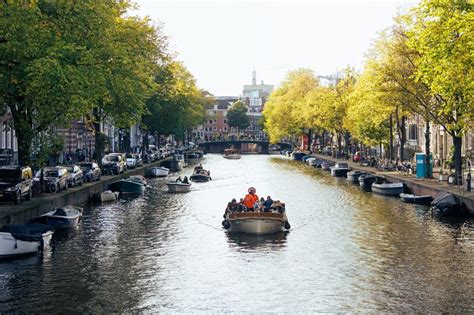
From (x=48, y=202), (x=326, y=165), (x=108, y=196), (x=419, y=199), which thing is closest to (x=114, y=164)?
(x=108, y=196)

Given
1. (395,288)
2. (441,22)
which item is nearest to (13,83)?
(395,288)

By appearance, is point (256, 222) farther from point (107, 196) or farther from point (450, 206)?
point (107, 196)

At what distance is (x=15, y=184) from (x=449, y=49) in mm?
24950

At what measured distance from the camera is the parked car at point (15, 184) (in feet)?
121

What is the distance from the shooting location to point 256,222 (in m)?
35.4

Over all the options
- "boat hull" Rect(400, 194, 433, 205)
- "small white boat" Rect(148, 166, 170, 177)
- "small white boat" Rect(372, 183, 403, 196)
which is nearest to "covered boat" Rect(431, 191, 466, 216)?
"boat hull" Rect(400, 194, 433, 205)

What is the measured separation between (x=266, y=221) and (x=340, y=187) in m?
32.2

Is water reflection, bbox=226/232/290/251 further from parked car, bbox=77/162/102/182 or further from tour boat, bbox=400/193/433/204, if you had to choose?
parked car, bbox=77/162/102/182

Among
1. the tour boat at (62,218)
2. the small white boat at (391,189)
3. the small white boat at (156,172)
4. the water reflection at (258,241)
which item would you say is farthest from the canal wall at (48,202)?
the small white boat at (391,189)

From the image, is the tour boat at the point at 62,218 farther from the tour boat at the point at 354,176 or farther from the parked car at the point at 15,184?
the tour boat at the point at 354,176

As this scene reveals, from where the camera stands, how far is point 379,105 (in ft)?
192

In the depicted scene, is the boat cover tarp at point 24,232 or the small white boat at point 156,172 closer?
the boat cover tarp at point 24,232

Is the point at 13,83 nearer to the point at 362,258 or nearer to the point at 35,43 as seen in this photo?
the point at 35,43

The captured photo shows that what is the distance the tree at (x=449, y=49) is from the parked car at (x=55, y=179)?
79.6ft
